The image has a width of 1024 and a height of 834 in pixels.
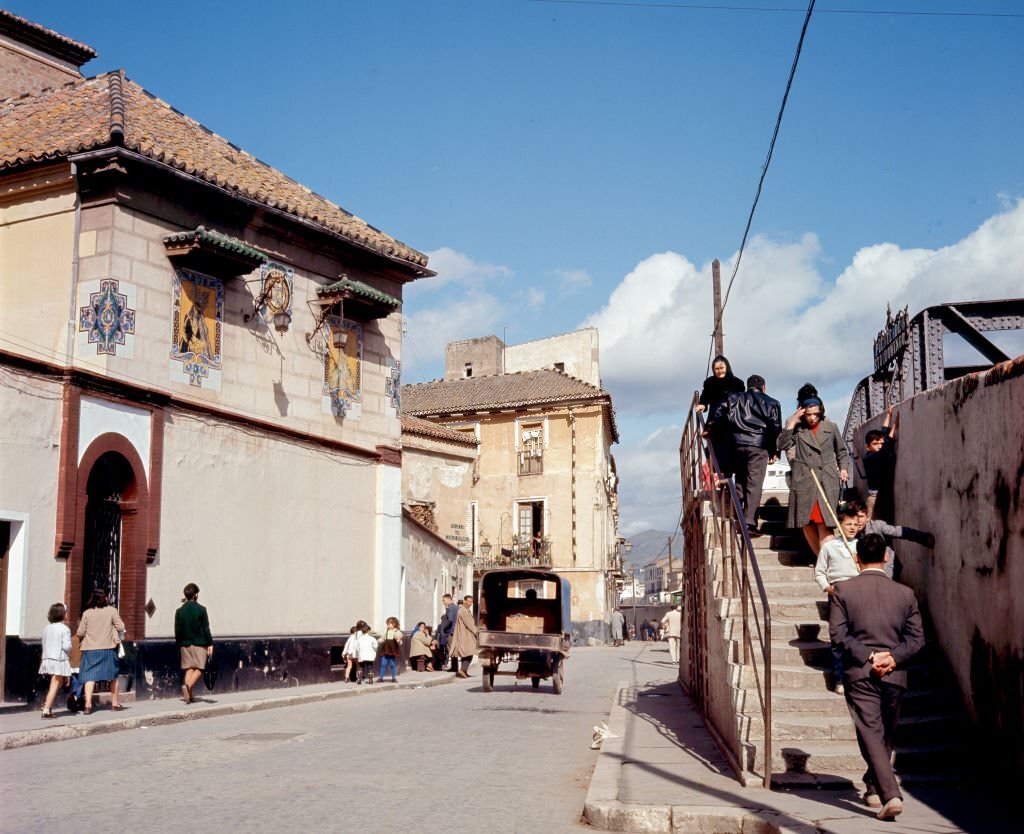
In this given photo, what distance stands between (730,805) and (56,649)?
9545mm

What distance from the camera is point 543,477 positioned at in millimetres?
51875

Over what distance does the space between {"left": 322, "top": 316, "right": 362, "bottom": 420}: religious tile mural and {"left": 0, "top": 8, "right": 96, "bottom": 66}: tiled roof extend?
31.5 feet

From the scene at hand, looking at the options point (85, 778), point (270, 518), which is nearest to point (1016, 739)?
point (85, 778)

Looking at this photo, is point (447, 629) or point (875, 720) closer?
point (875, 720)

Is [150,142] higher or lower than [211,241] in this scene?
higher

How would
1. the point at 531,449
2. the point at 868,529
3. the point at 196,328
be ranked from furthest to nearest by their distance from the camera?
the point at 531,449 < the point at 196,328 < the point at 868,529

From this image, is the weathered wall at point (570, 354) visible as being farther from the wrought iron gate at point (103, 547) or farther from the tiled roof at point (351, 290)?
the wrought iron gate at point (103, 547)

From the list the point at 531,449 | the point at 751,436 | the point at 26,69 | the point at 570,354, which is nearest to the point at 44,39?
the point at 26,69

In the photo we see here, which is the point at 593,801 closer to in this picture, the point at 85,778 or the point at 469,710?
the point at 85,778

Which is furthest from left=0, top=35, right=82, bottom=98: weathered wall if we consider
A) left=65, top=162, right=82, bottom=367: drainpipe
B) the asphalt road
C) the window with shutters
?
the window with shutters

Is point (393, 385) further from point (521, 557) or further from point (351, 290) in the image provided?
point (521, 557)

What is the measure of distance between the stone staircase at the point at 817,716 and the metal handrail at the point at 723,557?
0.57 feet

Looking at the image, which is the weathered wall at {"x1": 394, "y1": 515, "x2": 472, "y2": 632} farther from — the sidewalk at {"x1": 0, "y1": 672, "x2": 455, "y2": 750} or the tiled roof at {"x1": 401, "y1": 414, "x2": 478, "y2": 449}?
the tiled roof at {"x1": 401, "y1": 414, "x2": 478, "y2": 449}

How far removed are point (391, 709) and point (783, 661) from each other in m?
8.18
